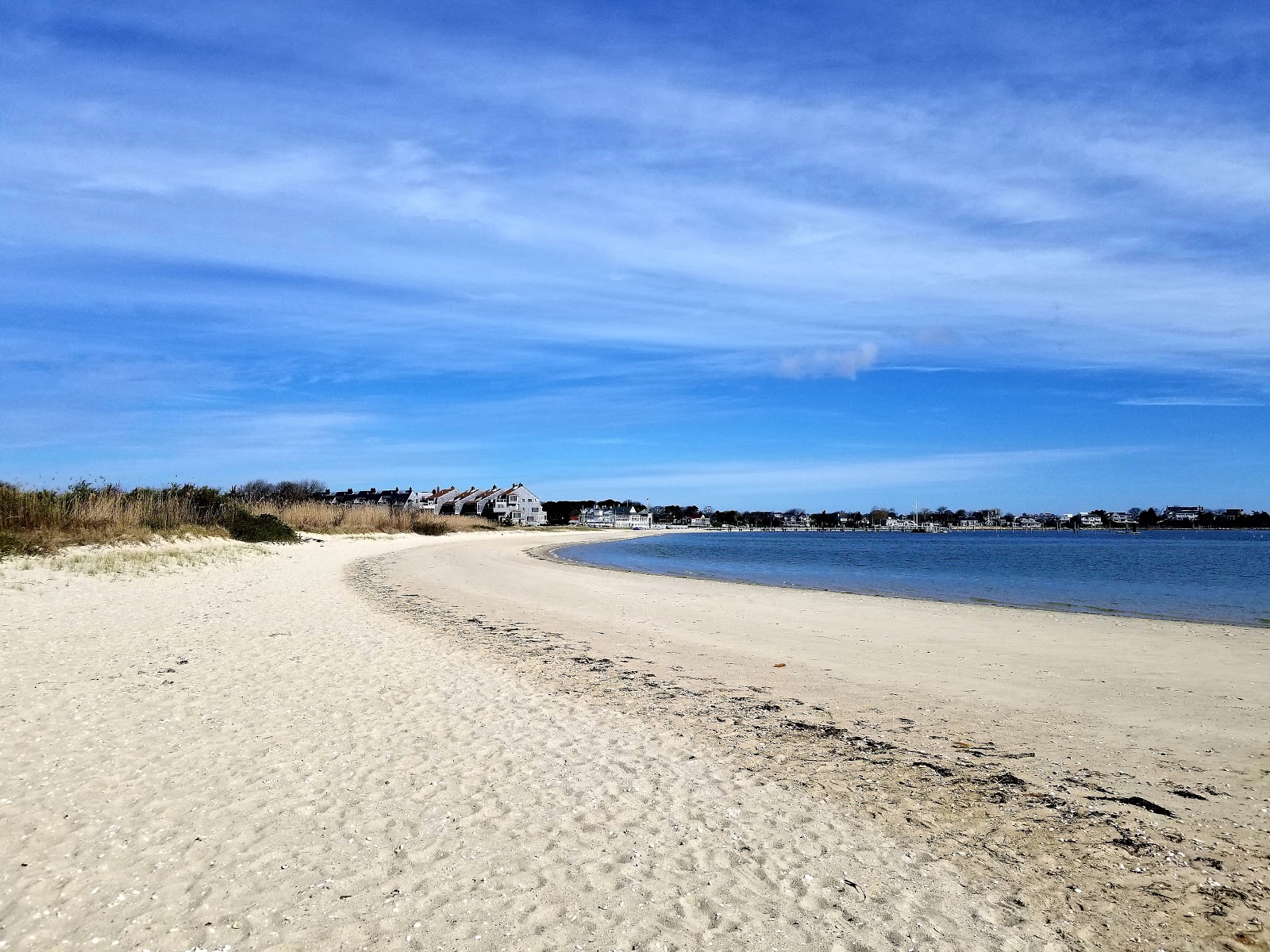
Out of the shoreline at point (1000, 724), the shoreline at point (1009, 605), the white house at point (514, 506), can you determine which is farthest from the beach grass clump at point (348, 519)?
the white house at point (514, 506)

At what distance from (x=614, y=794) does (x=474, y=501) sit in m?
129

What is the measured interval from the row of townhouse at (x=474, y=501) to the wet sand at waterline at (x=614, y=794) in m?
114

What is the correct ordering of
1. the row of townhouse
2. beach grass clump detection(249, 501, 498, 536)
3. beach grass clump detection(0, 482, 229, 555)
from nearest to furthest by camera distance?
beach grass clump detection(0, 482, 229, 555) → beach grass clump detection(249, 501, 498, 536) → the row of townhouse

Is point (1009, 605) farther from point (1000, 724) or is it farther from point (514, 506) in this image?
point (514, 506)

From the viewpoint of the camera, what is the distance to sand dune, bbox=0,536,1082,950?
12.6 feet

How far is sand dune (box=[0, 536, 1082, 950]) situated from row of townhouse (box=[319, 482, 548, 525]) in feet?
380

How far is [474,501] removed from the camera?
13212 centimetres


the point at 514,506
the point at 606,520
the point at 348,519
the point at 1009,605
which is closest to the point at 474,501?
the point at 514,506

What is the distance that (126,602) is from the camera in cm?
1462

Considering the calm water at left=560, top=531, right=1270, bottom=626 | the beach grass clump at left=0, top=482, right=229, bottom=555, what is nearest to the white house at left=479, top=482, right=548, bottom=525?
the calm water at left=560, top=531, right=1270, bottom=626

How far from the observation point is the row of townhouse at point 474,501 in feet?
421

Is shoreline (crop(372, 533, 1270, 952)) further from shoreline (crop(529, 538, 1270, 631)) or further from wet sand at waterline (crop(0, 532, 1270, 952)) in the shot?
shoreline (crop(529, 538, 1270, 631))

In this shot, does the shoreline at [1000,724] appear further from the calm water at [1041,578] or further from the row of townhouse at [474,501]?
the row of townhouse at [474,501]

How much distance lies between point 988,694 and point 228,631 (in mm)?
11315
